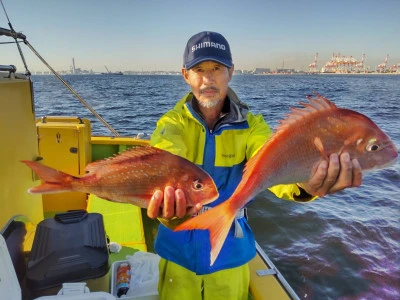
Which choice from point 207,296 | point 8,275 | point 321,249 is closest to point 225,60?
point 207,296

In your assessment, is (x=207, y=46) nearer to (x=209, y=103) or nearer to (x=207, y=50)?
(x=207, y=50)

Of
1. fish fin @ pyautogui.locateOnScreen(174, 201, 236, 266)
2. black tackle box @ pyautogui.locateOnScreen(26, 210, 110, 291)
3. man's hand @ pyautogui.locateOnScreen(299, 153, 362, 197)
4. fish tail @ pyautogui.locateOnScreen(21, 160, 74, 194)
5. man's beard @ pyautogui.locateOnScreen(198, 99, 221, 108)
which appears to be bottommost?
black tackle box @ pyautogui.locateOnScreen(26, 210, 110, 291)

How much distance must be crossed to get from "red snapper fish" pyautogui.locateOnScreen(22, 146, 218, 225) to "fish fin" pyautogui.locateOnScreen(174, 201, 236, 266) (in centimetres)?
13

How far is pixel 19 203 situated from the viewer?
3598mm

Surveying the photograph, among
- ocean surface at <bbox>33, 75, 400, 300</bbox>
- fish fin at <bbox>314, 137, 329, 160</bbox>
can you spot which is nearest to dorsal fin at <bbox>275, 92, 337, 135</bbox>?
fish fin at <bbox>314, 137, 329, 160</bbox>

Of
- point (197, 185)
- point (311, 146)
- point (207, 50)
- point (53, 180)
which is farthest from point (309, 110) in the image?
point (53, 180)

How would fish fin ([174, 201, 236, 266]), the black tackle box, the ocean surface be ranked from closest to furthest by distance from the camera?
fish fin ([174, 201, 236, 266]) → the black tackle box → the ocean surface

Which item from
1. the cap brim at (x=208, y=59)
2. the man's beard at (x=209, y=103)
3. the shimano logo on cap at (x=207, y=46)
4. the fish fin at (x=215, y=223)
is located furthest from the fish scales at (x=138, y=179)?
the shimano logo on cap at (x=207, y=46)

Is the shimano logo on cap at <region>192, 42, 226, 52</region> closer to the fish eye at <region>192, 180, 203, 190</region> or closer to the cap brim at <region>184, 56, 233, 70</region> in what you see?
the cap brim at <region>184, 56, 233, 70</region>

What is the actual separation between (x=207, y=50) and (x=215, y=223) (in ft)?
4.87

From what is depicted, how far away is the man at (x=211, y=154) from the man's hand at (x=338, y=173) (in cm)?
52

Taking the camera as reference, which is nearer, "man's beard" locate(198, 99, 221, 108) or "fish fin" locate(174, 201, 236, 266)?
"fish fin" locate(174, 201, 236, 266)

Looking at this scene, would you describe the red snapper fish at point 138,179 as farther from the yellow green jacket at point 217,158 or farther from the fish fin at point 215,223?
the yellow green jacket at point 217,158

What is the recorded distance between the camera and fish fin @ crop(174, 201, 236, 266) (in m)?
1.83
